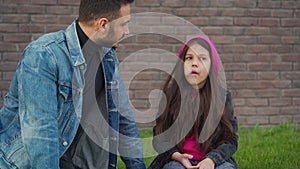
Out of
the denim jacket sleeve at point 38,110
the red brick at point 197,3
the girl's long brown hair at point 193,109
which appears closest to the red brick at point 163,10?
the red brick at point 197,3

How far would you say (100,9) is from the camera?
2.81 metres

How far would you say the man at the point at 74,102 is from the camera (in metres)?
2.57

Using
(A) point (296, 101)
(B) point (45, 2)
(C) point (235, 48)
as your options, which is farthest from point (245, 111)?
(B) point (45, 2)

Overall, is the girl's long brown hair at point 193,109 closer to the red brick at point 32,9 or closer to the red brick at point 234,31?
the red brick at point 234,31

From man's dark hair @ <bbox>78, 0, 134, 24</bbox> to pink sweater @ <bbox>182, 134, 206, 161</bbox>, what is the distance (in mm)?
1044

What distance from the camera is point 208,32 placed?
213 inches

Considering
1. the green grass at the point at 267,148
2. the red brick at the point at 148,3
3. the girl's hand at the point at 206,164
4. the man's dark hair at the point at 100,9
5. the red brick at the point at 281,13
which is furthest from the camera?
the red brick at the point at 281,13

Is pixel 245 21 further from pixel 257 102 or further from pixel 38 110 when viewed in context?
pixel 38 110

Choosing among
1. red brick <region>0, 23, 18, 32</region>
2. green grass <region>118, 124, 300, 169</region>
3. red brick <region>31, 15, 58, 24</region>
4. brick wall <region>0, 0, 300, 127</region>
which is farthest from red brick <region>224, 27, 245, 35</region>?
red brick <region>0, 23, 18, 32</region>

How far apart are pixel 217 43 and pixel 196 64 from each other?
2.12m

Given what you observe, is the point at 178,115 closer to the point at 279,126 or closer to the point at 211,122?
the point at 211,122

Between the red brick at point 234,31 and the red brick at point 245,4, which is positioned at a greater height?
the red brick at point 245,4

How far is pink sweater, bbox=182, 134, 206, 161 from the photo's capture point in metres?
3.33

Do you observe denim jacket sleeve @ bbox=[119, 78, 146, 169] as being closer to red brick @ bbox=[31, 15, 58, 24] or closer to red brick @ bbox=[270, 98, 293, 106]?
red brick @ bbox=[31, 15, 58, 24]
